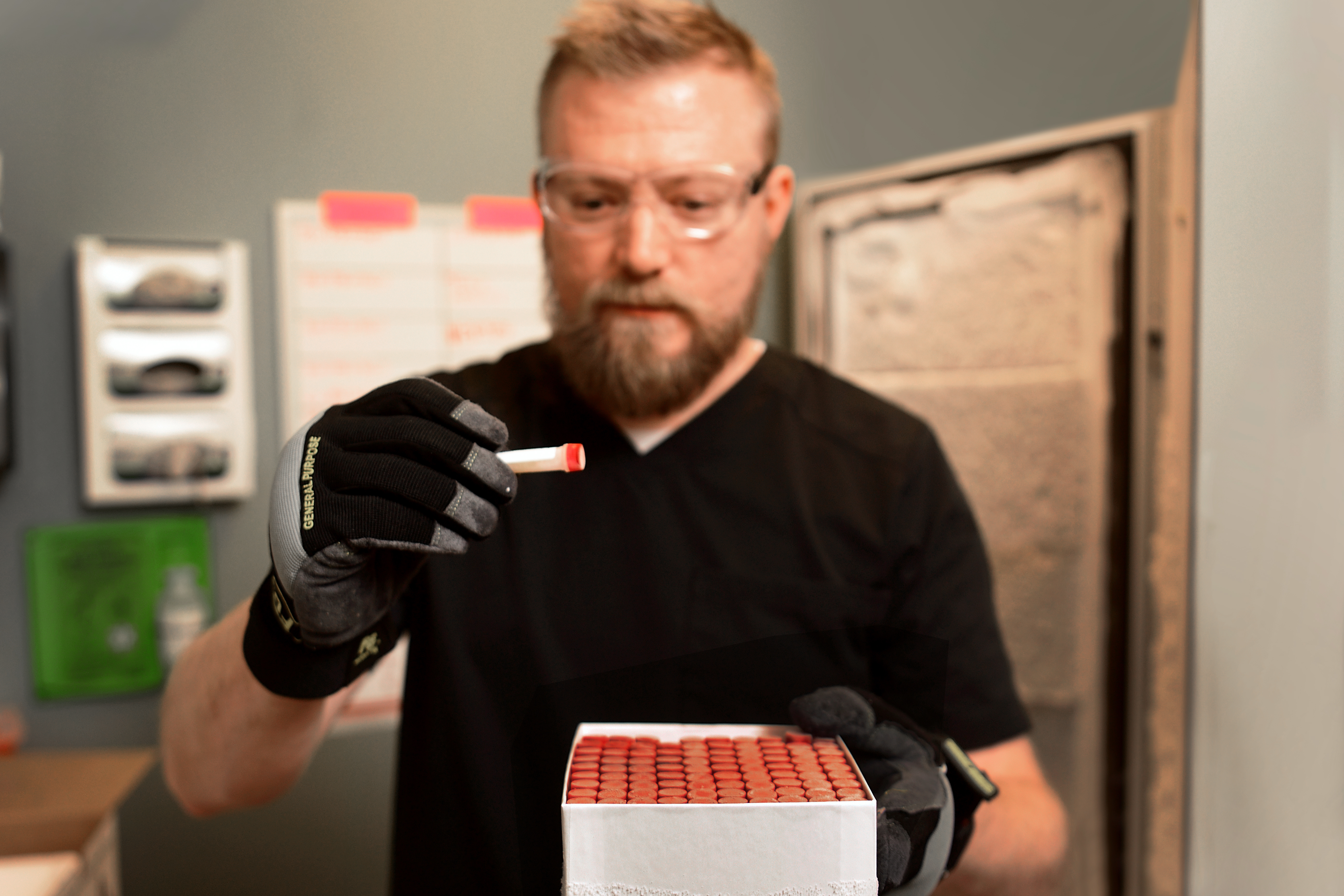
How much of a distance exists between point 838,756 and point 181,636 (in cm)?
76

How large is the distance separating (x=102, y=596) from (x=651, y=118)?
72 cm

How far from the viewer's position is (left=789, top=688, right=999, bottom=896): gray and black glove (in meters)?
0.32

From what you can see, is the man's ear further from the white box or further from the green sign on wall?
the green sign on wall

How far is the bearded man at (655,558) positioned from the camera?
0.51 metres

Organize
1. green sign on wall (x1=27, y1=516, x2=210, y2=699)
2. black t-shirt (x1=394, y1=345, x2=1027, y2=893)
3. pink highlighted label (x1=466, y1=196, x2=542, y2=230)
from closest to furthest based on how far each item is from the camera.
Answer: black t-shirt (x1=394, y1=345, x2=1027, y2=893) → green sign on wall (x1=27, y1=516, x2=210, y2=699) → pink highlighted label (x1=466, y1=196, x2=542, y2=230)

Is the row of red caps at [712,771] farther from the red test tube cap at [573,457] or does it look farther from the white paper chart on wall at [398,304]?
the white paper chart on wall at [398,304]

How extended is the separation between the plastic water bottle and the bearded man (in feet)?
0.88

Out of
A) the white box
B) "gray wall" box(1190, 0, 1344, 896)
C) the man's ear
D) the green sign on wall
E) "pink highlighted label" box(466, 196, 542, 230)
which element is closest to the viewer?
the white box

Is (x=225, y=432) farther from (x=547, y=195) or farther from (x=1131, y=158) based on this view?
(x=1131, y=158)

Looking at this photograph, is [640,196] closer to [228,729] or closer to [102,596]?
[228,729]

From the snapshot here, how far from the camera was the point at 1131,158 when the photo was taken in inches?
28.6

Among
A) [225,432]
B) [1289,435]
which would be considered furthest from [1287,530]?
[225,432]

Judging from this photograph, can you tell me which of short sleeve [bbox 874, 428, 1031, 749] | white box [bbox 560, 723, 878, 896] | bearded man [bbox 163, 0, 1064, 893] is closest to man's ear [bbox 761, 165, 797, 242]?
bearded man [bbox 163, 0, 1064, 893]

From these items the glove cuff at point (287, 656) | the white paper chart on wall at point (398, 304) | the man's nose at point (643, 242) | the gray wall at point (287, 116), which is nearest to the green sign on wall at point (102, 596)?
the gray wall at point (287, 116)
